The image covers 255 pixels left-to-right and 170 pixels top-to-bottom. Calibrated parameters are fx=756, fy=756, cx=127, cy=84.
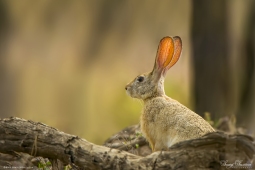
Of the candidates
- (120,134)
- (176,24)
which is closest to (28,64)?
(176,24)

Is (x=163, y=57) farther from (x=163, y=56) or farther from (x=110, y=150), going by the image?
(x=110, y=150)

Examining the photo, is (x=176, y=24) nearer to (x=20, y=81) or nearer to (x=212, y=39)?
(x=212, y=39)

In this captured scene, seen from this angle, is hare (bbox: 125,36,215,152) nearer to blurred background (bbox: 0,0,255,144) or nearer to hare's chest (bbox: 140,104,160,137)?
hare's chest (bbox: 140,104,160,137)

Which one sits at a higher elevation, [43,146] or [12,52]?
[12,52]

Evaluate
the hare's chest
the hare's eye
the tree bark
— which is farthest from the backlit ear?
the tree bark

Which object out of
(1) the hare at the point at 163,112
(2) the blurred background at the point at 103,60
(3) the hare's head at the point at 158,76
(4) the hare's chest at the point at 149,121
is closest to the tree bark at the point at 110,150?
(1) the hare at the point at 163,112
